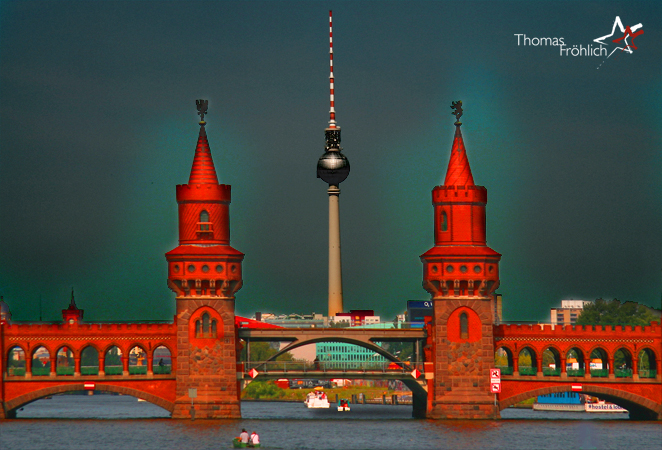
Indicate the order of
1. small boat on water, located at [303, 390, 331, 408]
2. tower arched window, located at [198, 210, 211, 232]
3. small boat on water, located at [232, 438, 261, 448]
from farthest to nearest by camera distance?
1. small boat on water, located at [303, 390, 331, 408]
2. tower arched window, located at [198, 210, 211, 232]
3. small boat on water, located at [232, 438, 261, 448]

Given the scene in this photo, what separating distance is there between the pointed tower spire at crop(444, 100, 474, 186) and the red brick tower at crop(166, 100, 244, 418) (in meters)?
20.5

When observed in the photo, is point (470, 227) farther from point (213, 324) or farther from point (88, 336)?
point (88, 336)

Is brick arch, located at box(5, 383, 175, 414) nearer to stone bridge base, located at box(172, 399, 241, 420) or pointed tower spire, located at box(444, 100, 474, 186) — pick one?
stone bridge base, located at box(172, 399, 241, 420)

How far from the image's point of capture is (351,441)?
354 feet

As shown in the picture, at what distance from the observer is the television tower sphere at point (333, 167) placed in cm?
17412

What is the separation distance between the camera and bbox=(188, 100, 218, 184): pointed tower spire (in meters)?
127

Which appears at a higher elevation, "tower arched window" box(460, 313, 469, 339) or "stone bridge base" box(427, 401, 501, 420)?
"tower arched window" box(460, 313, 469, 339)

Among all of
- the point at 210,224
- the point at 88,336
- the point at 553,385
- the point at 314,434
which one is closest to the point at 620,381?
the point at 553,385

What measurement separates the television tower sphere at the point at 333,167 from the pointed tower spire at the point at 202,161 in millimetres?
46225

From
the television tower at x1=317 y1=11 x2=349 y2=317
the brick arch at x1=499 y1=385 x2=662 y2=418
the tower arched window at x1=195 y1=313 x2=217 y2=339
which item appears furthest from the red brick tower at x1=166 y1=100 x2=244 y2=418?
the television tower at x1=317 y1=11 x2=349 y2=317

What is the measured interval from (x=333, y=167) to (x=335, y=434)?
65.3m

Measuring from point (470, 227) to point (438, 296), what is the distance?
22.4 feet

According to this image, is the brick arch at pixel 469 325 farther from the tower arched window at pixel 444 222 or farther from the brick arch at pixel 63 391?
the brick arch at pixel 63 391

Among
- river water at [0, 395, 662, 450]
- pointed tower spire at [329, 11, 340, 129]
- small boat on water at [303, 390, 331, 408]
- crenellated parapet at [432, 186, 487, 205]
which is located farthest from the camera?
small boat on water at [303, 390, 331, 408]
